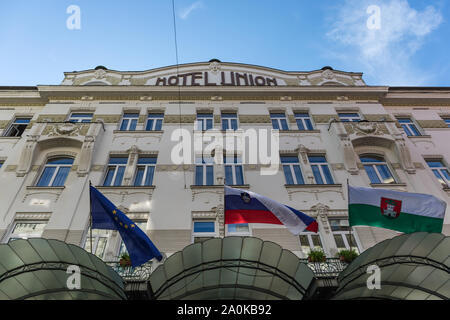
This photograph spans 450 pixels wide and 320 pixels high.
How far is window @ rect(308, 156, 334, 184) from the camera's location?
12.6 meters

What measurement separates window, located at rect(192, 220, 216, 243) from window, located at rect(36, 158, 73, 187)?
19.3ft

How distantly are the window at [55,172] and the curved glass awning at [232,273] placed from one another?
7.52 m

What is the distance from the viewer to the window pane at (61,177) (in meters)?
12.2

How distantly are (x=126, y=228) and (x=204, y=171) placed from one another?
17.0 feet

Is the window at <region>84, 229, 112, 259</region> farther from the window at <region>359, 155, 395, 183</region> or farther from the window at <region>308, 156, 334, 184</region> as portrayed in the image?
the window at <region>359, 155, 395, 183</region>

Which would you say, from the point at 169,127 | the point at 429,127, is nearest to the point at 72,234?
the point at 169,127

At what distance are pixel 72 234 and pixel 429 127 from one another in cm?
1741

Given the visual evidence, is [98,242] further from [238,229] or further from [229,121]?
[229,121]

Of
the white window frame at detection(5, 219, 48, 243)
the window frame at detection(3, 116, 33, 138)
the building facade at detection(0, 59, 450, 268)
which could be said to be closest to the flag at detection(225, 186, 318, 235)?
the building facade at detection(0, 59, 450, 268)

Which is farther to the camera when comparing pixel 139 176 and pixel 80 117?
pixel 80 117

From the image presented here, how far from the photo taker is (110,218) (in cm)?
862

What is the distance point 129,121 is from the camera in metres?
15.7

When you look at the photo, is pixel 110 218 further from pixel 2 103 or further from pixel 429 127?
pixel 429 127

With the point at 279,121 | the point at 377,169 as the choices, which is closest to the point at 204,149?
the point at 279,121
